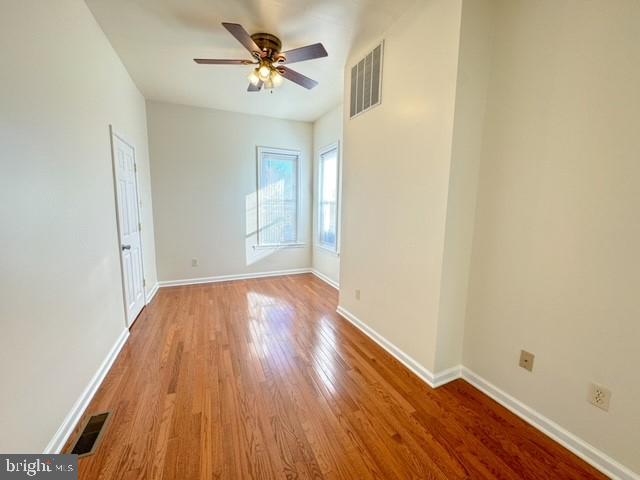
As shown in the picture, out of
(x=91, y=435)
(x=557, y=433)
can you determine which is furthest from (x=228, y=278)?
(x=557, y=433)

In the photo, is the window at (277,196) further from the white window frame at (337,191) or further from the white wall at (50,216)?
the white wall at (50,216)

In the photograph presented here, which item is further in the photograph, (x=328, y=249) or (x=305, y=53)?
(x=328, y=249)

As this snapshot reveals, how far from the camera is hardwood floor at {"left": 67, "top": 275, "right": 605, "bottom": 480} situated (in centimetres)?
132

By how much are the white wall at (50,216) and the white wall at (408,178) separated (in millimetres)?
2318

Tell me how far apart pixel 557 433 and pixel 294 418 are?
60.8 inches

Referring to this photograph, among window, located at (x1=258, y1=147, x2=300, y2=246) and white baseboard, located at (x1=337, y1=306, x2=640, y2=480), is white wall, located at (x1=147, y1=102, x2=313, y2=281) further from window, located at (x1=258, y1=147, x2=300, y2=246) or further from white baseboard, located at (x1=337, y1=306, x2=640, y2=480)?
white baseboard, located at (x1=337, y1=306, x2=640, y2=480)

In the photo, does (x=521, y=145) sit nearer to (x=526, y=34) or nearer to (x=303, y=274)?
(x=526, y=34)

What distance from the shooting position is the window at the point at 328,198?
4262 millimetres

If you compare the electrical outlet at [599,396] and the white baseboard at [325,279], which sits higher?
the electrical outlet at [599,396]

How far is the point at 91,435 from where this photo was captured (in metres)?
1.49

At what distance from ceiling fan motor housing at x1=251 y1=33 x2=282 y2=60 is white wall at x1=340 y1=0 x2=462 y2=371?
847 mm

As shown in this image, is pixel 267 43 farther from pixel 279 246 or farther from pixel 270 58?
pixel 279 246

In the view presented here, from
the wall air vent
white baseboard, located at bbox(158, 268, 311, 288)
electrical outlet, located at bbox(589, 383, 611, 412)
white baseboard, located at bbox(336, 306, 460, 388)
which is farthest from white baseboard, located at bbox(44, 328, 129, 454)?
the wall air vent

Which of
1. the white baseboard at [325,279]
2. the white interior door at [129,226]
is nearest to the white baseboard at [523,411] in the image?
the white baseboard at [325,279]
